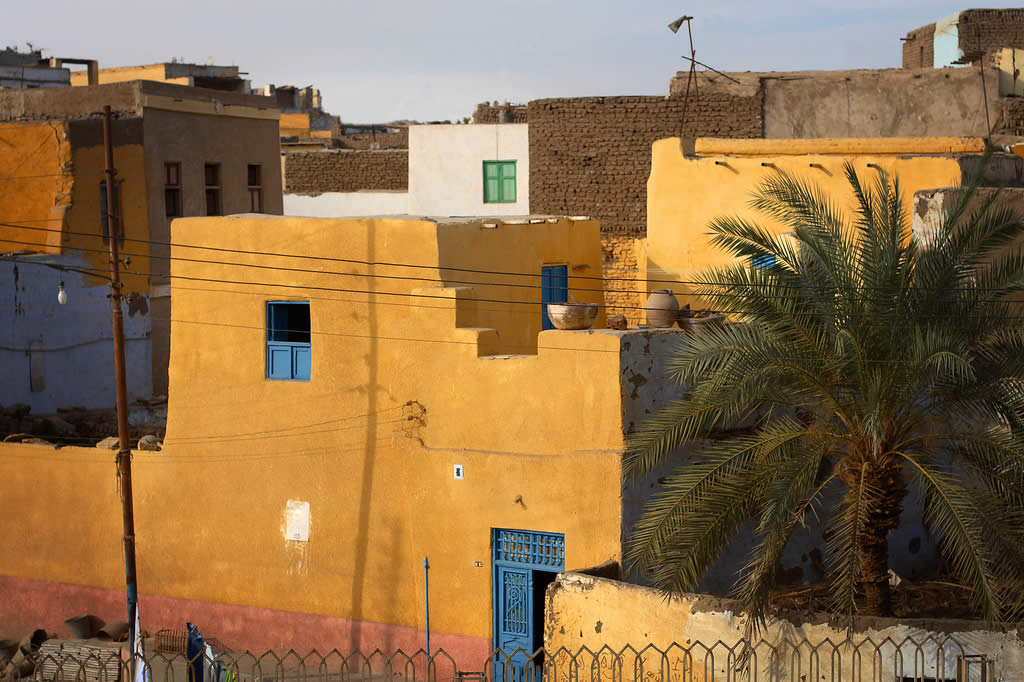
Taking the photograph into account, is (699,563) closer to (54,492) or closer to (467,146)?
(54,492)

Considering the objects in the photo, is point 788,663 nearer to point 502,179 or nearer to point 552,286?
point 552,286

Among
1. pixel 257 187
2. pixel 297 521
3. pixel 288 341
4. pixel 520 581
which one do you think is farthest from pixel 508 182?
pixel 520 581

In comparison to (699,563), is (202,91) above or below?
above

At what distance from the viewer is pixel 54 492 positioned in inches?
669

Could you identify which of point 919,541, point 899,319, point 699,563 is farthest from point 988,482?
point 919,541

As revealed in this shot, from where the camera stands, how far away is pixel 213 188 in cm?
2486

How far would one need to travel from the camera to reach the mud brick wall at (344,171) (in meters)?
30.4

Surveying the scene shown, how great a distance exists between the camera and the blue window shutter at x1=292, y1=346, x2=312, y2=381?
50.2ft

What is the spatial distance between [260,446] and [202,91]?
11068 millimetres

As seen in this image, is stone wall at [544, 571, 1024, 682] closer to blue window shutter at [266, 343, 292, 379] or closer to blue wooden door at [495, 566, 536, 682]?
blue wooden door at [495, 566, 536, 682]

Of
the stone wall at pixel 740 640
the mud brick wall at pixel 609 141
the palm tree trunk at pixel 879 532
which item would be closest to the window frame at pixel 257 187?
the mud brick wall at pixel 609 141

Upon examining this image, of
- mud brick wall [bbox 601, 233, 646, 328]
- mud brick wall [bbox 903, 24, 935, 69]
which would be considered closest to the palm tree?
mud brick wall [bbox 601, 233, 646, 328]

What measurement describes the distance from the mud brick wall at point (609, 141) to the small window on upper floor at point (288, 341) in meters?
9.49

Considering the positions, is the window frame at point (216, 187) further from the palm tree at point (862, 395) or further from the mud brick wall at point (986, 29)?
the palm tree at point (862, 395)
